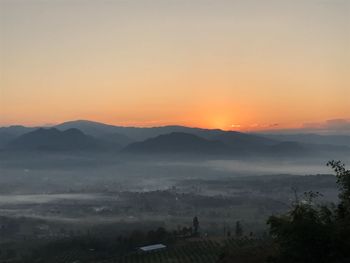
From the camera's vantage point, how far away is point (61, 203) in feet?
641

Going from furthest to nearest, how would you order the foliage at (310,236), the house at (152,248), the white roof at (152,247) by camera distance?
the white roof at (152,247) < the house at (152,248) < the foliage at (310,236)

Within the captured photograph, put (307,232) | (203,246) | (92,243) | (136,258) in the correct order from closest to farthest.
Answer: (307,232)
(136,258)
(203,246)
(92,243)

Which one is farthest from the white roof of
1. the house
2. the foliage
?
the foliage

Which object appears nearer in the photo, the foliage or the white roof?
the foliage

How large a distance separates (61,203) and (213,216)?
76.6 meters

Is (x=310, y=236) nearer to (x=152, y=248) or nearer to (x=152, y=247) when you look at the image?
(x=152, y=248)

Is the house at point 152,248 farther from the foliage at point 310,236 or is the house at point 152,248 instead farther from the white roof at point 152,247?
the foliage at point 310,236

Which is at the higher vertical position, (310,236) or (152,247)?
(310,236)

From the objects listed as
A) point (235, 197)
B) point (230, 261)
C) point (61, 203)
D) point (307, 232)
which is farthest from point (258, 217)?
point (307, 232)

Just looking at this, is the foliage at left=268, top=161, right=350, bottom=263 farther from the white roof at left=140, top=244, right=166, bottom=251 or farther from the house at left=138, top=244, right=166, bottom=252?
the white roof at left=140, top=244, right=166, bottom=251

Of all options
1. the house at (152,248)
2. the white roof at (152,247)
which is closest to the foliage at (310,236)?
the house at (152,248)

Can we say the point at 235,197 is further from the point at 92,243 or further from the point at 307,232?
the point at 307,232

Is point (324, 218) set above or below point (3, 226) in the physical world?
above

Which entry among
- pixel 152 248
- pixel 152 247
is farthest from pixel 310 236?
pixel 152 247
